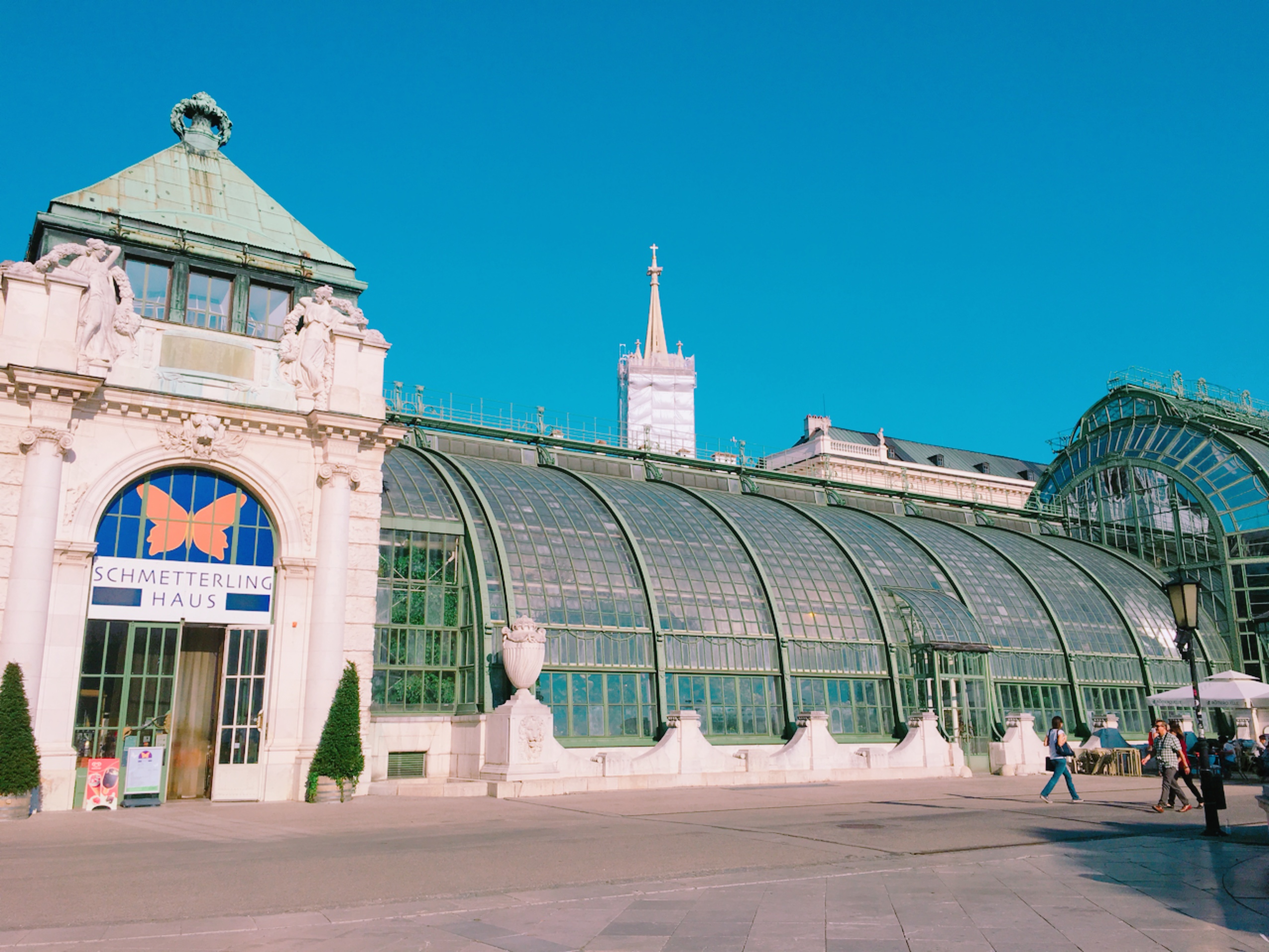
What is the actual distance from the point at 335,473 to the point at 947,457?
83252 mm

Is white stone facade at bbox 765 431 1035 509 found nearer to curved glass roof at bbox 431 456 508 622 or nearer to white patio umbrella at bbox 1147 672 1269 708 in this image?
white patio umbrella at bbox 1147 672 1269 708

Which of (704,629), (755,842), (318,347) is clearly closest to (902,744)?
(704,629)

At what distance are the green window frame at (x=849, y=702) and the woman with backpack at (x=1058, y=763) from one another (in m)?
8.60

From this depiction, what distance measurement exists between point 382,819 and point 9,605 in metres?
10.9

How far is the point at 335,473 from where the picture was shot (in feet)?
98.0

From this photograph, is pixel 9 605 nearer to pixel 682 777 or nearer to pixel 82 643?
pixel 82 643

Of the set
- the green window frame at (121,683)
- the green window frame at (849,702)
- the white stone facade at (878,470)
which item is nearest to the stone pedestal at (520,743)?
the green window frame at (121,683)

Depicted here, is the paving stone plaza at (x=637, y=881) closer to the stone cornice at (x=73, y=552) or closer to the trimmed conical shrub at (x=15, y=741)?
the trimmed conical shrub at (x=15, y=741)

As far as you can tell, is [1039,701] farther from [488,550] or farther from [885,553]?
[488,550]

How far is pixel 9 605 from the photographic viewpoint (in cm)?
2502

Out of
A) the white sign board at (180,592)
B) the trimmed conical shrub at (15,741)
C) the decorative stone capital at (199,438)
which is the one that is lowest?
the trimmed conical shrub at (15,741)

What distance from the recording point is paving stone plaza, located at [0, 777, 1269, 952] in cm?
1035

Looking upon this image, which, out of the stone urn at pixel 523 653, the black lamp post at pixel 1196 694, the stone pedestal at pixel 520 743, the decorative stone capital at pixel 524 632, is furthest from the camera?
the decorative stone capital at pixel 524 632

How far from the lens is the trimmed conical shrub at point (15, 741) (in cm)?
2314
